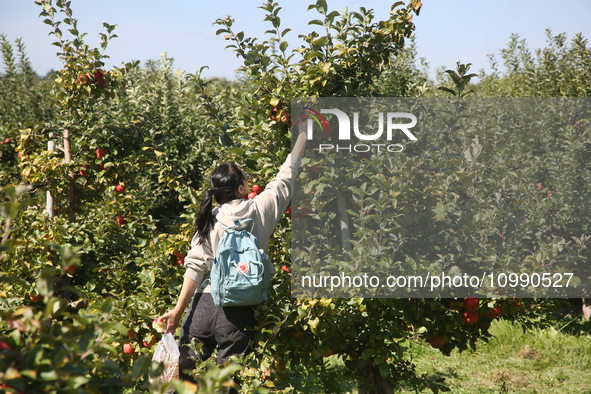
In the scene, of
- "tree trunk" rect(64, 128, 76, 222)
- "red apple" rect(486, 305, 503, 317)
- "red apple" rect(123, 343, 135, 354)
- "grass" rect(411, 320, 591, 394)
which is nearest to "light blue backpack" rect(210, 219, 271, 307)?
"red apple" rect(123, 343, 135, 354)

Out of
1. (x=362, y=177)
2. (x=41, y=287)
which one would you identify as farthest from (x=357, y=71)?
(x=41, y=287)

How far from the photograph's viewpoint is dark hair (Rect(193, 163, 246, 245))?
→ 2295mm

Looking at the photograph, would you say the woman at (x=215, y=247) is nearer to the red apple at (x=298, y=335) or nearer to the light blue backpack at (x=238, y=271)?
the light blue backpack at (x=238, y=271)

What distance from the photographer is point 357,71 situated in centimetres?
253

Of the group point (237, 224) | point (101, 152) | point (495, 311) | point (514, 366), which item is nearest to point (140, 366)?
point (237, 224)

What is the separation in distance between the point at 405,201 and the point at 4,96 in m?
7.22

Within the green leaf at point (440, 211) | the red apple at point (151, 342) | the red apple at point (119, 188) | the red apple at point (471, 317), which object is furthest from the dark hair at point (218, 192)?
the red apple at point (119, 188)

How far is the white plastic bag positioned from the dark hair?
513mm

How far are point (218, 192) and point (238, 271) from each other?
45 cm

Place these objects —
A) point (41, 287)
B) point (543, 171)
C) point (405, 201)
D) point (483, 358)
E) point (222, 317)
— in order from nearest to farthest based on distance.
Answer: point (41, 287), point (222, 317), point (405, 201), point (543, 171), point (483, 358)

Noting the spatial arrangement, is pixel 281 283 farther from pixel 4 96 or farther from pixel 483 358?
pixel 4 96

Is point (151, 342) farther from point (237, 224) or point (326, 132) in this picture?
point (326, 132)

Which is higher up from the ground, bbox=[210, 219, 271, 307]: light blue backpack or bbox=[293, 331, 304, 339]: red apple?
bbox=[210, 219, 271, 307]: light blue backpack

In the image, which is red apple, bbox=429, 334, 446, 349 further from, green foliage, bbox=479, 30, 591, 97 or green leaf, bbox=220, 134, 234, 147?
green foliage, bbox=479, 30, 591, 97
